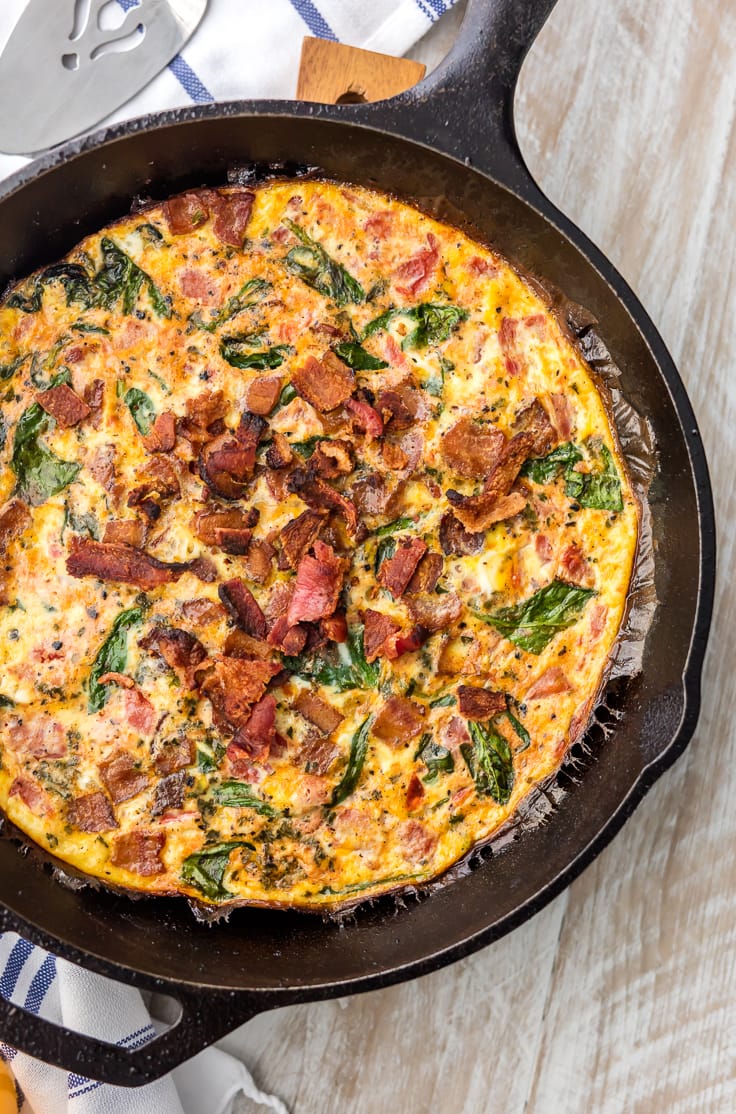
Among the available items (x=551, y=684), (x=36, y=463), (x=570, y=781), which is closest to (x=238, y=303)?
(x=36, y=463)

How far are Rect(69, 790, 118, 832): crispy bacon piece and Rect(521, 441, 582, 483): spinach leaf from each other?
1.72m

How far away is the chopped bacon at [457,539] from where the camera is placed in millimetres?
3219

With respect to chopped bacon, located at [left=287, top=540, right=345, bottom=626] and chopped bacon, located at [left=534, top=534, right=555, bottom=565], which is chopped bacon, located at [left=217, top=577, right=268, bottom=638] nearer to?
chopped bacon, located at [left=287, top=540, right=345, bottom=626]

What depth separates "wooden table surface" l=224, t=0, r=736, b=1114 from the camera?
12.2 ft

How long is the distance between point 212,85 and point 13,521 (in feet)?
5.78

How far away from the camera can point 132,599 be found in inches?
125

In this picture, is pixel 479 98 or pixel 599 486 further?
pixel 599 486

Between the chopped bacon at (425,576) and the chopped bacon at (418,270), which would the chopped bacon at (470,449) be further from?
the chopped bacon at (418,270)

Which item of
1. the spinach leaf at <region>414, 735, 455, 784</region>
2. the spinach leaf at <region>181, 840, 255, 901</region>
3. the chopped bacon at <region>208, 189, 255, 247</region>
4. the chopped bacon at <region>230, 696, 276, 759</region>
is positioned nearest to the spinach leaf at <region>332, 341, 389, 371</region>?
the chopped bacon at <region>208, 189, 255, 247</region>

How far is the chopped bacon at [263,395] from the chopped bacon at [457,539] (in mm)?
665

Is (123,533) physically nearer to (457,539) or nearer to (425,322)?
(457,539)

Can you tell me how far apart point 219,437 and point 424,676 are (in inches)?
39.9

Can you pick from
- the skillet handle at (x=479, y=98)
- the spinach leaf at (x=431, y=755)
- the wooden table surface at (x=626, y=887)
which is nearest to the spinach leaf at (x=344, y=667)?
the spinach leaf at (x=431, y=755)

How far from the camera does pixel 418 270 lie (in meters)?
3.29
